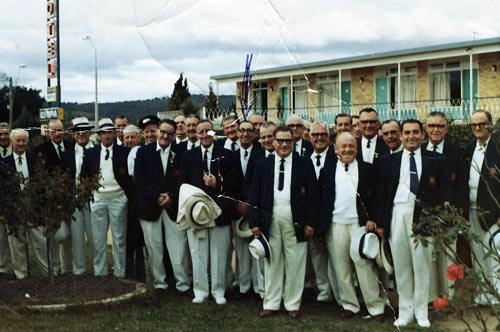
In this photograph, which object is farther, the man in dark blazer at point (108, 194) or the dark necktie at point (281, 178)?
the man in dark blazer at point (108, 194)

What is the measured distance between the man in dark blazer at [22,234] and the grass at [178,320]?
193 cm

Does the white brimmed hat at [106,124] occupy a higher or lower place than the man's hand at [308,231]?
higher

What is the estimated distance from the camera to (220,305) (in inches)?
288

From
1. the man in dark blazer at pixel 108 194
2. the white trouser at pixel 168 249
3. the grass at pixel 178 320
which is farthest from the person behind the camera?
the man in dark blazer at pixel 108 194

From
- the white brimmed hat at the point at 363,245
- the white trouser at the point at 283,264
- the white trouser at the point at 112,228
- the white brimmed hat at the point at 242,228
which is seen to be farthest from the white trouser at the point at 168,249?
the white brimmed hat at the point at 363,245

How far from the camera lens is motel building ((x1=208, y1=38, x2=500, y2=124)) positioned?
6.61 metres

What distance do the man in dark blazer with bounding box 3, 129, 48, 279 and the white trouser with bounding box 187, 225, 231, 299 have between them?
2112 mm

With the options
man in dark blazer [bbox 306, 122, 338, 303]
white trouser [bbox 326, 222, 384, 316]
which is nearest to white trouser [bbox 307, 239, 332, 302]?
man in dark blazer [bbox 306, 122, 338, 303]

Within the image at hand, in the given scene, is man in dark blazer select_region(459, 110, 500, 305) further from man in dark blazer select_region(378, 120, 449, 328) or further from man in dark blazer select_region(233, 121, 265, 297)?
man in dark blazer select_region(233, 121, 265, 297)

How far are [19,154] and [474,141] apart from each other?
5256 mm

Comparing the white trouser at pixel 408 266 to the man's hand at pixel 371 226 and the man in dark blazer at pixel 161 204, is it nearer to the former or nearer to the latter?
the man's hand at pixel 371 226

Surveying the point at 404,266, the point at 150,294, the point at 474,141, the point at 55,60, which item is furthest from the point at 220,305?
the point at 55,60

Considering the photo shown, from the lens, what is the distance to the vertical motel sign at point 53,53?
8102mm

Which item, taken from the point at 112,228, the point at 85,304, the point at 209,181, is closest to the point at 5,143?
the point at 112,228
